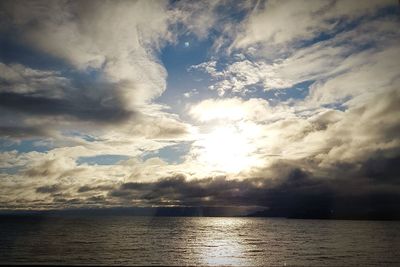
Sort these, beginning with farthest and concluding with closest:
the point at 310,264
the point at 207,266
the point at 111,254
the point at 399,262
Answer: the point at 111,254, the point at 399,262, the point at 310,264, the point at 207,266

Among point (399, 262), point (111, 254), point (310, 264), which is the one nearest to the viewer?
point (310, 264)

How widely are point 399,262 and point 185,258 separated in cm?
3094

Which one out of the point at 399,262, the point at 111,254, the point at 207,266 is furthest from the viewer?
the point at 111,254

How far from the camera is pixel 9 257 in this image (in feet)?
165

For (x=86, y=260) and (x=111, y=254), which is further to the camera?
(x=111, y=254)

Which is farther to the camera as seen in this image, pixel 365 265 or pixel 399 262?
pixel 399 262

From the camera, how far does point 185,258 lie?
5044 cm

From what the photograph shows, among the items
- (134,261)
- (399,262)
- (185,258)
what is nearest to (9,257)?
(134,261)

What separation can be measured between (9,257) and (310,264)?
144 feet

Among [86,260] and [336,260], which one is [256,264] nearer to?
[336,260]

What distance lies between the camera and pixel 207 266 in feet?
134

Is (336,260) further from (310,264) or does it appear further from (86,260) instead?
(86,260)

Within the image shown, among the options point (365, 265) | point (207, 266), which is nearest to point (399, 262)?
point (365, 265)

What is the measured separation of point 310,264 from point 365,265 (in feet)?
24.5
